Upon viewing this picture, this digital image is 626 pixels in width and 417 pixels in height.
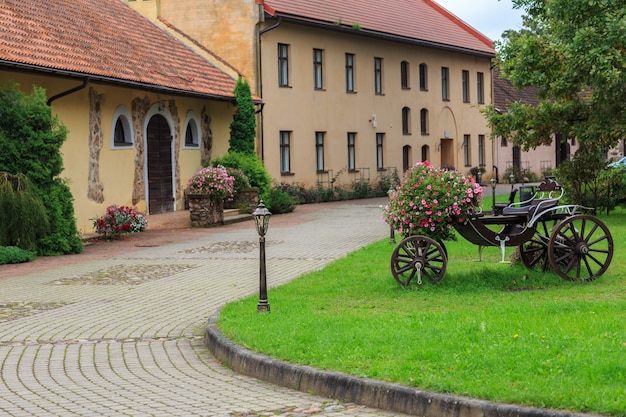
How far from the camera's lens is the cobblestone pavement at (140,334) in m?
7.80

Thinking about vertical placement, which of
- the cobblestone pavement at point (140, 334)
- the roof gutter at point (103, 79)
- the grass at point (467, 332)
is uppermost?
the roof gutter at point (103, 79)

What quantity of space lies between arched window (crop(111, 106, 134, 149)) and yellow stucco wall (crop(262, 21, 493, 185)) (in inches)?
370

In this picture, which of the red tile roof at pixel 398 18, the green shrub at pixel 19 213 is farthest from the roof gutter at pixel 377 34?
the green shrub at pixel 19 213

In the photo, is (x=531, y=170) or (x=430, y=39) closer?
(x=430, y=39)

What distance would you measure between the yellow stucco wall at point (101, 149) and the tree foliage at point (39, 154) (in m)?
1.63

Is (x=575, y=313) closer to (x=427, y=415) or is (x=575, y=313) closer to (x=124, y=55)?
(x=427, y=415)

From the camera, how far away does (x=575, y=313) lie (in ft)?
33.4

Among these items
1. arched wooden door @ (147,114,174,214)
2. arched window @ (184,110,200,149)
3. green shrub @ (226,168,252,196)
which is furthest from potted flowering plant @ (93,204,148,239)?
arched window @ (184,110,200,149)

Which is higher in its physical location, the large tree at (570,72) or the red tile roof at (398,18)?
the red tile roof at (398,18)

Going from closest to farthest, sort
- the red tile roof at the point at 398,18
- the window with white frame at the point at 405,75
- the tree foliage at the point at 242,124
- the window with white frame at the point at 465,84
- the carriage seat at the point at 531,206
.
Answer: the carriage seat at the point at 531,206, the tree foliage at the point at 242,124, the red tile roof at the point at 398,18, the window with white frame at the point at 405,75, the window with white frame at the point at 465,84

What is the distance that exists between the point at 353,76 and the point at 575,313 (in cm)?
3210

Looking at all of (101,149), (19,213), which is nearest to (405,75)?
(101,149)

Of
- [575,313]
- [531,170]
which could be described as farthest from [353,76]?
[575,313]

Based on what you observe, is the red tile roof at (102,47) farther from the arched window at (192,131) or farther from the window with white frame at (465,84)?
the window with white frame at (465,84)
